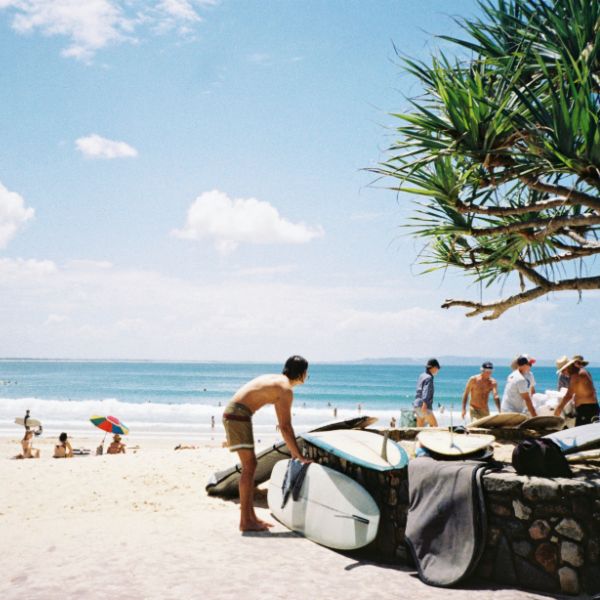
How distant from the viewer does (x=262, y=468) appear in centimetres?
657

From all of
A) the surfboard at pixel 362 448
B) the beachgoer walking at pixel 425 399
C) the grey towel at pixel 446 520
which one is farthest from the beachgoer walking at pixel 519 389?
the grey towel at pixel 446 520

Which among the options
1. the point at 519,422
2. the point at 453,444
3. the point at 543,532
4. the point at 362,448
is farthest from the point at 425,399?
the point at 543,532

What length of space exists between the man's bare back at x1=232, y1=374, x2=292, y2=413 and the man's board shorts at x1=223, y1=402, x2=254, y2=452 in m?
0.06

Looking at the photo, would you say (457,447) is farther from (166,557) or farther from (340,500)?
(166,557)

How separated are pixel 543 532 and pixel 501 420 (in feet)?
11.6

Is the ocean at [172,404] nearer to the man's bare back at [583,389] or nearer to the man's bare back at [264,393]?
the man's bare back at [583,389]

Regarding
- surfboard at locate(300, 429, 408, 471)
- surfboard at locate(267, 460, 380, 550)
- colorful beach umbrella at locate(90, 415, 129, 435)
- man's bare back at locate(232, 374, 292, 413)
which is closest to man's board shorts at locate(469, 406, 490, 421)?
surfboard at locate(300, 429, 408, 471)

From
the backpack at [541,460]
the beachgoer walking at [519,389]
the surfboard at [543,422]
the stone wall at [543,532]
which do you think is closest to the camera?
the stone wall at [543,532]

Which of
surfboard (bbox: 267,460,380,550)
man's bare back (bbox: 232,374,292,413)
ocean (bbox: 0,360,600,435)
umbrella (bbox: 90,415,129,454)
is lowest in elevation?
ocean (bbox: 0,360,600,435)

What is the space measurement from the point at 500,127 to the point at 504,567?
134 inches

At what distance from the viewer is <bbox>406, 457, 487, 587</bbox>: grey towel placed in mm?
4012

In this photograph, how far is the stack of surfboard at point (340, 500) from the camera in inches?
179

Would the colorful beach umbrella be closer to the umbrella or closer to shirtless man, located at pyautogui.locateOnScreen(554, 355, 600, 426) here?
the umbrella

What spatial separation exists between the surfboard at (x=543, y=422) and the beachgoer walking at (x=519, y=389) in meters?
1.84
